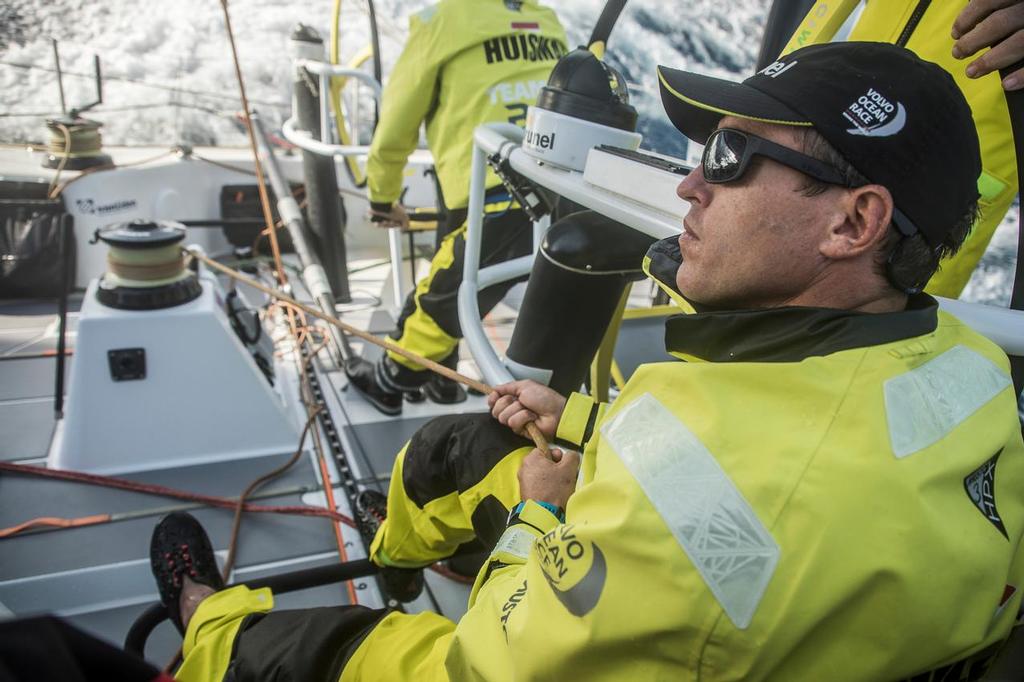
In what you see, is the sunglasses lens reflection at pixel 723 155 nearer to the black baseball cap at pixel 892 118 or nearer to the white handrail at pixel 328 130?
the black baseball cap at pixel 892 118

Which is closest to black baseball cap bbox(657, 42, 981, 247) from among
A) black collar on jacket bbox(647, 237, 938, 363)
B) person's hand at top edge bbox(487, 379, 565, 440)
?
black collar on jacket bbox(647, 237, 938, 363)

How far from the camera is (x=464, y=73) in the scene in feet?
7.16

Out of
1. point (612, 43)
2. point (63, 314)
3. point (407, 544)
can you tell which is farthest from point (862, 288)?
point (612, 43)

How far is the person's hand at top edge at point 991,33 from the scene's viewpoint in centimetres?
90

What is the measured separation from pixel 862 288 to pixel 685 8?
13.1 m

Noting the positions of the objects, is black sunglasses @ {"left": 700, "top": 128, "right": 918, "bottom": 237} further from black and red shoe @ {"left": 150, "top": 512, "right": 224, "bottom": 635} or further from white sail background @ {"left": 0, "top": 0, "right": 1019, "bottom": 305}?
white sail background @ {"left": 0, "top": 0, "right": 1019, "bottom": 305}

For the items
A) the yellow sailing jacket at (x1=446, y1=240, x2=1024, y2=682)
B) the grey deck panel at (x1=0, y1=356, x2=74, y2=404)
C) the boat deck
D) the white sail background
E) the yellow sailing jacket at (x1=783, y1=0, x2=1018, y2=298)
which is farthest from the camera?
the white sail background

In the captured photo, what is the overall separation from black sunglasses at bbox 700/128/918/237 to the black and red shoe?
54.9 inches

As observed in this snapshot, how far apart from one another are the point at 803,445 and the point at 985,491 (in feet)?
0.75

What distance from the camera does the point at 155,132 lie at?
8.01 m

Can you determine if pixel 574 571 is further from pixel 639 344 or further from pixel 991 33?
pixel 639 344

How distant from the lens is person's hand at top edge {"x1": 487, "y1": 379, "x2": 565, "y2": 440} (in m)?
1.21

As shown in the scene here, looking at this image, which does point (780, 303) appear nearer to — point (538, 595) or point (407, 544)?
point (538, 595)

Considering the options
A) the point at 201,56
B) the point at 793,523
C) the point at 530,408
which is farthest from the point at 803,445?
the point at 201,56
